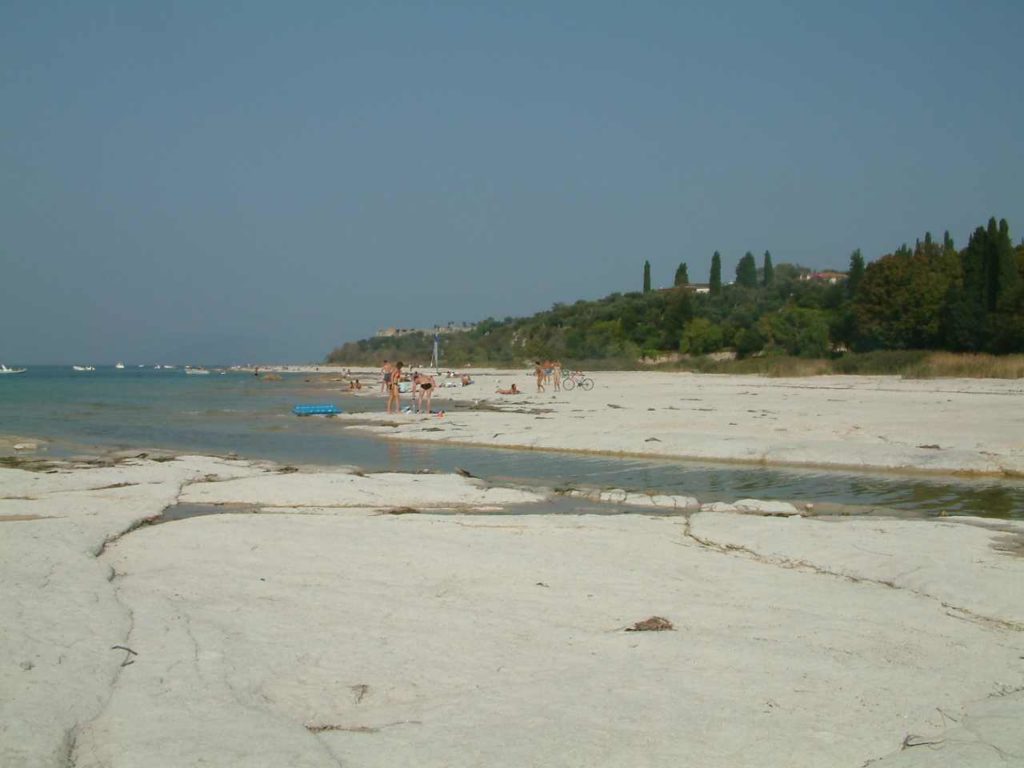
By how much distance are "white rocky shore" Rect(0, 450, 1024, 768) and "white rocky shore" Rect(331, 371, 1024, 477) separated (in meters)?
8.54

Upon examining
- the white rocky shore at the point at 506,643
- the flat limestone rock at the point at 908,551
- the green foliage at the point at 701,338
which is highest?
the green foliage at the point at 701,338

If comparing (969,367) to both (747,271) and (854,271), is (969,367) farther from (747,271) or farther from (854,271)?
(747,271)

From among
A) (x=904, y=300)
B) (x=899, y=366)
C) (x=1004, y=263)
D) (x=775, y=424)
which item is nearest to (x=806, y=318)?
(x=904, y=300)

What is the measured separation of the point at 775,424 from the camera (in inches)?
978

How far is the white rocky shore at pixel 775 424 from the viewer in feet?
63.8

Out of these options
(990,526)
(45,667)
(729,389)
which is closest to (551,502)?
(990,526)

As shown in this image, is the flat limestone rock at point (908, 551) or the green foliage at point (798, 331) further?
the green foliage at point (798, 331)

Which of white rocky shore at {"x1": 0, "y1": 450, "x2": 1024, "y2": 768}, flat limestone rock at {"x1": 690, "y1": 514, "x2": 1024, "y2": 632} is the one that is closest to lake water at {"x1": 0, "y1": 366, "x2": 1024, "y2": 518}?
flat limestone rock at {"x1": 690, "y1": 514, "x2": 1024, "y2": 632}

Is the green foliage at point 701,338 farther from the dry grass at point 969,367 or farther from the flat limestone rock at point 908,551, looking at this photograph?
the flat limestone rock at point 908,551

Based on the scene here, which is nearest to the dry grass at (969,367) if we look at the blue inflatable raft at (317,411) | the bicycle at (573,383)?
the bicycle at (573,383)

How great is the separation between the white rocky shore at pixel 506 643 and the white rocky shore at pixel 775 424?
28.0ft

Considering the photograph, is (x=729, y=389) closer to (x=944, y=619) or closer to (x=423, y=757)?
(x=944, y=619)

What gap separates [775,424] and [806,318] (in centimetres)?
5096

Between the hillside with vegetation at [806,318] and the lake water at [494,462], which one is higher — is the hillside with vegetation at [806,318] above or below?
above
